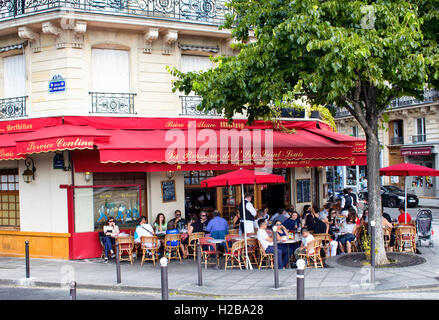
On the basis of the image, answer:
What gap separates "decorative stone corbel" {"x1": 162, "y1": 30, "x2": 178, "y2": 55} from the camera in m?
14.0

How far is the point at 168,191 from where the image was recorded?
47.1ft

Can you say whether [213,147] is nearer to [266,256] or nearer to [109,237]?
[266,256]

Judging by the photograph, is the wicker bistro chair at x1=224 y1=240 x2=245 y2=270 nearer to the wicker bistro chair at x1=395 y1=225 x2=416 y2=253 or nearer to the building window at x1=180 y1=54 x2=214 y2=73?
the wicker bistro chair at x1=395 y1=225 x2=416 y2=253

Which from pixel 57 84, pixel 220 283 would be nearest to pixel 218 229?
pixel 220 283

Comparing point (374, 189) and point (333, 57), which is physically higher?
point (333, 57)

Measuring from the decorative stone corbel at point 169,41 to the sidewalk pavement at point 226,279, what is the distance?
6.54m

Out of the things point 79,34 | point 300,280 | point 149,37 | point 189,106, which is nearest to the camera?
point 300,280

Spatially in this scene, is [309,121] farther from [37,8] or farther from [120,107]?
[37,8]

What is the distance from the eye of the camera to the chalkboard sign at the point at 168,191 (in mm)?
→ 14289

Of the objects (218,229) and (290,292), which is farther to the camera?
(218,229)

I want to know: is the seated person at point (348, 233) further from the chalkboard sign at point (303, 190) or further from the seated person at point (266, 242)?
the chalkboard sign at point (303, 190)

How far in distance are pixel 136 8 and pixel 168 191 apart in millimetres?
5673

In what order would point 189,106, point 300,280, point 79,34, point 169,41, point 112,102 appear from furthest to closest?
point 189,106 → point 169,41 → point 112,102 → point 79,34 → point 300,280

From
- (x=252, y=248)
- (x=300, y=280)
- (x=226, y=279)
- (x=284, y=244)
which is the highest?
(x=300, y=280)
